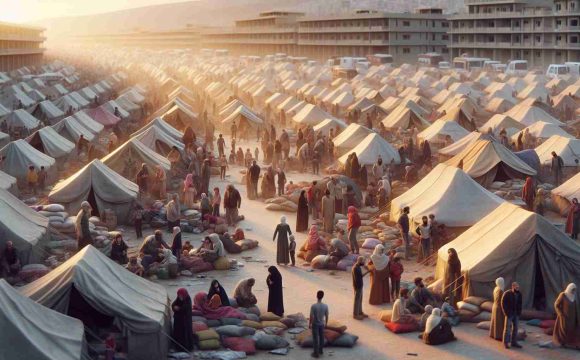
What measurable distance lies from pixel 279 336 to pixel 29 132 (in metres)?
28.4

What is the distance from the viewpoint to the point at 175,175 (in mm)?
29781

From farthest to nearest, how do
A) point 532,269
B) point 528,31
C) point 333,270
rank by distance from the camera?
1. point 528,31
2. point 333,270
3. point 532,269

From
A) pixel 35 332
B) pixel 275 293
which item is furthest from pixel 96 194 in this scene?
pixel 35 332

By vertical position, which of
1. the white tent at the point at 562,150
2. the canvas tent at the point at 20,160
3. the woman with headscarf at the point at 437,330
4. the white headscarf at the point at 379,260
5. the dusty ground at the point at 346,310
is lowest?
the dusty ground at the point at 346,310

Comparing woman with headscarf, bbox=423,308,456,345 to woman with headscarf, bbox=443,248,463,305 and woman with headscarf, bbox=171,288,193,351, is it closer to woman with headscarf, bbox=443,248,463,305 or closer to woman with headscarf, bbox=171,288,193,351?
woman with headscarf, bbox=443,248,463,305

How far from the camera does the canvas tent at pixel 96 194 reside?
23.6 meters

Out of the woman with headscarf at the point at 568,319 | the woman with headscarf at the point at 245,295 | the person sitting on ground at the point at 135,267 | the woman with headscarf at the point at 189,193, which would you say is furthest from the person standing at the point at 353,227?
the woman with headscarf at the point at 189,193

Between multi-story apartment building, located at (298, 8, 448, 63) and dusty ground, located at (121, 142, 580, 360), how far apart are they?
89.2 meters

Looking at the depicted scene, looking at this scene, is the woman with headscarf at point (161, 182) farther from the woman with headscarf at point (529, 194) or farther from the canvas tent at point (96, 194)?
the woman with headscarf at point (529, 194)

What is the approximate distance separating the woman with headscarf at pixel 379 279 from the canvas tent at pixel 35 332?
6147mm

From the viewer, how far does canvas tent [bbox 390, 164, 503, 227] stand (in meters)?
21.2

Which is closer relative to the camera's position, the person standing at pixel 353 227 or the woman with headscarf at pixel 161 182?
the person standing at pixel 353 227

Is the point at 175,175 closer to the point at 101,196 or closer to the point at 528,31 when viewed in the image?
the point at 101,196

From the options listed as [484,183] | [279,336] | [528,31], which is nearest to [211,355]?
[279,336]
